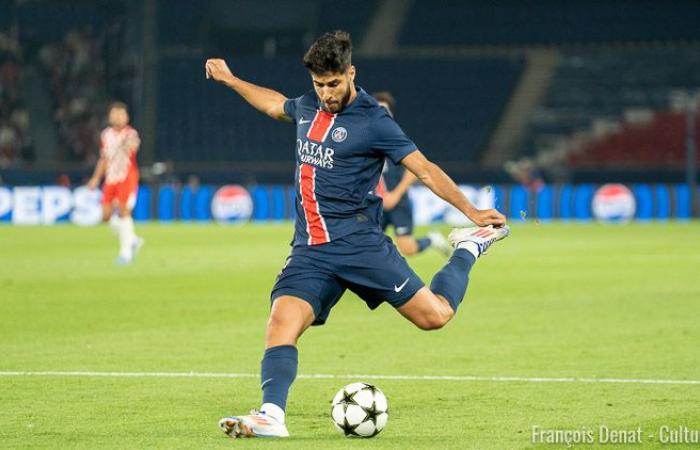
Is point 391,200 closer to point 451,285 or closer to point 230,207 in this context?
point 451,285

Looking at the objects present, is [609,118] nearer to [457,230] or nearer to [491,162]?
[491,162]

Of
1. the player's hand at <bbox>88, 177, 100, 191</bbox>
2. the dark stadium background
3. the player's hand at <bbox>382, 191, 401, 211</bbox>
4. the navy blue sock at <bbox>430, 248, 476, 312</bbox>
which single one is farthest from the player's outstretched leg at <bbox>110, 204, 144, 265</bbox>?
the dark stadium background

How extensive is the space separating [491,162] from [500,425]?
37.6 m

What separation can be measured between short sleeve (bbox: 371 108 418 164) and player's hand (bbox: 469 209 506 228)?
45 cm

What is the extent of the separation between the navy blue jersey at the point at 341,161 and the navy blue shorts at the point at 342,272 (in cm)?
6

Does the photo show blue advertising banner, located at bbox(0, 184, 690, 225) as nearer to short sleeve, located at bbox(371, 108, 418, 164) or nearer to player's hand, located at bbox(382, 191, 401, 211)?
player's hand, located at bbox(382, 191, 401, 211)

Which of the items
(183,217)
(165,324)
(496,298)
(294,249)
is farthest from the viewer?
(183,217)

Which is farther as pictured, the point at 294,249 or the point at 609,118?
the point at 609,118

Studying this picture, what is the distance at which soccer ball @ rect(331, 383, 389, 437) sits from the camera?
7.10 metres

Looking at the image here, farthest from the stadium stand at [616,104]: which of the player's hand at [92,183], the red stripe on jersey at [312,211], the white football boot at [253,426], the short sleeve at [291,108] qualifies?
the white football boot at [253,426]

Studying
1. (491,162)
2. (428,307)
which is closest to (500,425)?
(428,307)

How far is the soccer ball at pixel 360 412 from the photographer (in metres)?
7.10

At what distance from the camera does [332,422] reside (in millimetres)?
7602

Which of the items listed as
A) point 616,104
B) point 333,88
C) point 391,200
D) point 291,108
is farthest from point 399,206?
point 616,104
